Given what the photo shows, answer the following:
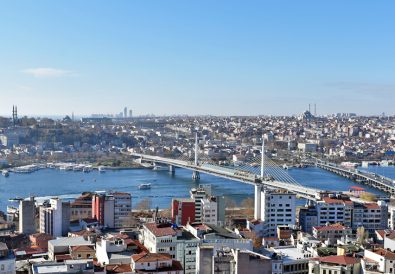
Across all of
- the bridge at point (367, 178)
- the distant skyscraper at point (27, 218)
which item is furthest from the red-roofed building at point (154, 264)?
the bridge at point (367, 178)

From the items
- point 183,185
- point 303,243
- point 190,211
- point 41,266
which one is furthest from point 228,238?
point 183,185

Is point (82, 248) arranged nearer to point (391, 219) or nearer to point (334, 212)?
point (334, 212)

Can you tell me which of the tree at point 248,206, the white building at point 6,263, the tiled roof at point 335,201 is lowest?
the tree at point 248,206

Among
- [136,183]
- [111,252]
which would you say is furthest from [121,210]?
[136,183]

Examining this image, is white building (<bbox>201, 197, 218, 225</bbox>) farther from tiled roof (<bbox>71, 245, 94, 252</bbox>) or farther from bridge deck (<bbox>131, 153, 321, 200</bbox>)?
A: bridge deck (<bbox>131, 153, 321, 200</bbox>)

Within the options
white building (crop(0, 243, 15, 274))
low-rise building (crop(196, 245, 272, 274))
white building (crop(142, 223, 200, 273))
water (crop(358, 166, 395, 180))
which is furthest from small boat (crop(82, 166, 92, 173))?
white building (crop(0, 243, 15, 274))

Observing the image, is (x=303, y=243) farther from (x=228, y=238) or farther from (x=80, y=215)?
(x=80, y=215)

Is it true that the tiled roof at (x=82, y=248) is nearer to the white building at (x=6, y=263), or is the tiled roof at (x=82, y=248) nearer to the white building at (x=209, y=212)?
the white building at (x=6, y=263)
